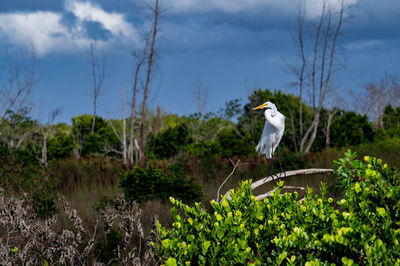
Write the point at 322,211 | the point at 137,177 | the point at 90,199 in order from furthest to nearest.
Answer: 1. the point at 90,199
2. the point at 137,177
3. the point at 322,211

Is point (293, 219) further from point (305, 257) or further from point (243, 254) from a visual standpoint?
point (243, 254)

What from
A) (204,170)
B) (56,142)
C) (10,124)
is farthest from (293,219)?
(10,124)

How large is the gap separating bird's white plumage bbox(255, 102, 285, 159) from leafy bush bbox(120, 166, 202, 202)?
2825 millimetres

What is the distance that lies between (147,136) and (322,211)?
1990 centimetres

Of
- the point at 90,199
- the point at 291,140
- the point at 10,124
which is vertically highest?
the point at 10,124

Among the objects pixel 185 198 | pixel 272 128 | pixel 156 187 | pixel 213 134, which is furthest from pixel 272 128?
pixel 213 134

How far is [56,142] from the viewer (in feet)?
72.1

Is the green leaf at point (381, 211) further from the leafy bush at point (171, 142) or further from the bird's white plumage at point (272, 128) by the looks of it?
the leafy bush at point (171, 142)

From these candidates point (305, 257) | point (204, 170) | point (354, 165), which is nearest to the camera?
point (305, 257)

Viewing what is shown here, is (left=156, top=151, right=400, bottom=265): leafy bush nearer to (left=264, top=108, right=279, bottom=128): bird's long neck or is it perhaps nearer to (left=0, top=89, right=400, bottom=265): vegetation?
(left=0, top=89, right=400, bottom=265): vegetation

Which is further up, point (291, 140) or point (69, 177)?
point (291, 140)

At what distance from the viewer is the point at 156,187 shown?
818cm

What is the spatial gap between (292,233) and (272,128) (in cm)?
316

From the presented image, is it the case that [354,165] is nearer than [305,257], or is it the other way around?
[305,257]
